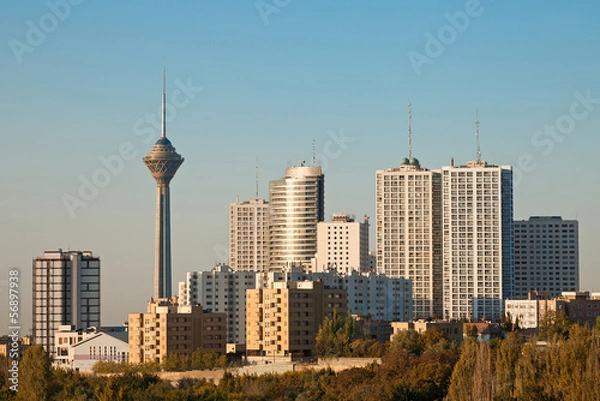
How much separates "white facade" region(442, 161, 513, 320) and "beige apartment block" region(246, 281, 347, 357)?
140 ft

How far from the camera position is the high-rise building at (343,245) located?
133 meters

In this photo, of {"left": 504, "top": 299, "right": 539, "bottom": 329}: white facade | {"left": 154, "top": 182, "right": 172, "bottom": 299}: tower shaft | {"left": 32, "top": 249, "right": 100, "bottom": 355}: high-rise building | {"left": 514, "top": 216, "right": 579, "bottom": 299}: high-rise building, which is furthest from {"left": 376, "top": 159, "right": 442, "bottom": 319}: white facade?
{"left": 154, "top": 182, "right": 172, "bottom": 299}: tower shaft

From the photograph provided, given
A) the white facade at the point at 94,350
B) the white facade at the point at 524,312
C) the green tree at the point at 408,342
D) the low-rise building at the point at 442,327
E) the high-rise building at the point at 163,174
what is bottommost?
the white facade at the point at 94,350

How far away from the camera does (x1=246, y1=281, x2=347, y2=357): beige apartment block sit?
261ft

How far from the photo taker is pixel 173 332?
8581 cm

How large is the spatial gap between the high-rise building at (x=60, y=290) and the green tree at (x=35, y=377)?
2163 inches

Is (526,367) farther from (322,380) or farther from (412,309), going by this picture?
(412,309)

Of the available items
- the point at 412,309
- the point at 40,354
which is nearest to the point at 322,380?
the point at 40,354

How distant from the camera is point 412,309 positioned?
120 m

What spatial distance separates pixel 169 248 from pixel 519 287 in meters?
52.2

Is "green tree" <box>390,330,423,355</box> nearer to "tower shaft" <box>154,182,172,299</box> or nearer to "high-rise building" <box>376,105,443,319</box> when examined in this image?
"high-rise building" <box>376,105,443,319</box>

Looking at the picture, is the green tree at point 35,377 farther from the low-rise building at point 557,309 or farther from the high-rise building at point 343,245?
the high-rise building at point 343,245

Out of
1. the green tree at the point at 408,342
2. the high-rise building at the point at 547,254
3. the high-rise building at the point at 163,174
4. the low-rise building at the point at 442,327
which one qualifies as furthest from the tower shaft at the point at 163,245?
the green tree at the point at 408,342

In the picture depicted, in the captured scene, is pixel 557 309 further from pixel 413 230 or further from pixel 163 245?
pixel 163 245
